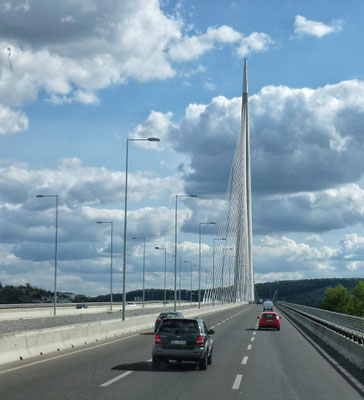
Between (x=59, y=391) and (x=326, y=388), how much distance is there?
18.2 ft

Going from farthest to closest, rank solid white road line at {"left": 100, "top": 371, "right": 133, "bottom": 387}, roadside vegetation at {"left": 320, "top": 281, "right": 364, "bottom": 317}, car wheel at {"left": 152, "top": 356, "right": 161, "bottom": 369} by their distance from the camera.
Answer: roadside vegetation at {"left": 320, "top": 281, "right": 364, "bottom": 317}, car wheel at {"left": 152, "top": 356, "right": 161, "bottom": 369}, solid white road line at {"left": 100, "top": 371, "right": 133, "bottom": 387}

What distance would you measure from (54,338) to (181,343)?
22.0 feet

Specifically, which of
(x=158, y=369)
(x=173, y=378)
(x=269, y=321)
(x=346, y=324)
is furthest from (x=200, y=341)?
(x=269, y=321)

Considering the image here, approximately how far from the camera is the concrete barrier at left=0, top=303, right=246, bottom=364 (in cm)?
1842

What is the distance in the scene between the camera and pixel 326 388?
1400 cm

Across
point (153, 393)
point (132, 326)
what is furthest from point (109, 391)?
point (132, 326)

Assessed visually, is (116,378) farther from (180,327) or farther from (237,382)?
(180,327)

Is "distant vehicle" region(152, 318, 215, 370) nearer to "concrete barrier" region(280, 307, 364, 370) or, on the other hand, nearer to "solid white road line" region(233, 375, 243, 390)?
"solid white road line" region(233, 375, 243, 390)

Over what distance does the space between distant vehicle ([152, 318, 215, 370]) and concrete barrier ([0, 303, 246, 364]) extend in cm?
404

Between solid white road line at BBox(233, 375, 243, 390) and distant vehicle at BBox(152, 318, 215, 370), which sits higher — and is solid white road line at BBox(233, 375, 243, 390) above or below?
below

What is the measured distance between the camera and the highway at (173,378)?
41.5 feet

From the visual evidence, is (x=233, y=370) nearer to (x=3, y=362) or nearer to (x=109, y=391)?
(x=109, y=391)

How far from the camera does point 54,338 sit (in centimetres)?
2258

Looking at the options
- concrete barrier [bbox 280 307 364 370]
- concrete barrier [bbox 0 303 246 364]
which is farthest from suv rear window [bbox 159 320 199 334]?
concrete barrier [bbox 280 307 364 370]
